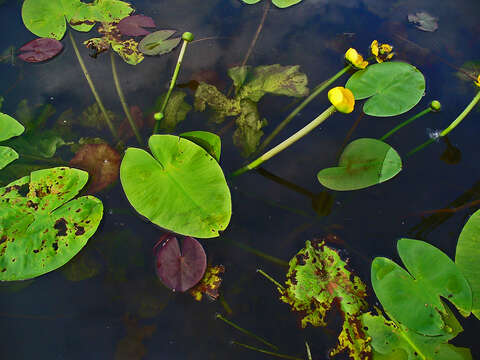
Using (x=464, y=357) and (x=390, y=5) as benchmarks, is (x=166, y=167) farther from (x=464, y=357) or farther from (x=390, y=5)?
(x=390, y=5)

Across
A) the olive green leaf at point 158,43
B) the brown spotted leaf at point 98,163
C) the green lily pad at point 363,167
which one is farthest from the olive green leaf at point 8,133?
the green lily pad at point 363,167

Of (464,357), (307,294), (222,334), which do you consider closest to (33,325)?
(222,334)

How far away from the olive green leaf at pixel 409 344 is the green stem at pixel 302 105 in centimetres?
130

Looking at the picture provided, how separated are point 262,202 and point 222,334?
2.63 ft

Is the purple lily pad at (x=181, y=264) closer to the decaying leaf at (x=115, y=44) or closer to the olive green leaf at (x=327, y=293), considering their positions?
the olive green leaf at (x=327, y=293)

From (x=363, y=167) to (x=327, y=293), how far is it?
2.66 feet

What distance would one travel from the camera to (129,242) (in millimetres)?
1960

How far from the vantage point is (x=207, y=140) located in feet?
7.04

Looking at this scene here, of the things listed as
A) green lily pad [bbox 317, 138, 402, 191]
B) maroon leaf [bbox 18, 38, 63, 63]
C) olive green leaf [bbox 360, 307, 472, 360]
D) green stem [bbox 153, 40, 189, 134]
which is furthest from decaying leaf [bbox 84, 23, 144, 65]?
olive green leaf [bbox 360, 307, 472, 360]

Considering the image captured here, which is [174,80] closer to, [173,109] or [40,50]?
[173,109]

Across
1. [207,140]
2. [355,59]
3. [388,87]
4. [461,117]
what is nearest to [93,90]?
→ [207,140]

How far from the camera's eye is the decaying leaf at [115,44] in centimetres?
268

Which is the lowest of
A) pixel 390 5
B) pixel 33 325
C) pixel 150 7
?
pixel 33 325

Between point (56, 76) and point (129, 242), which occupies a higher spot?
point (56, 76)
